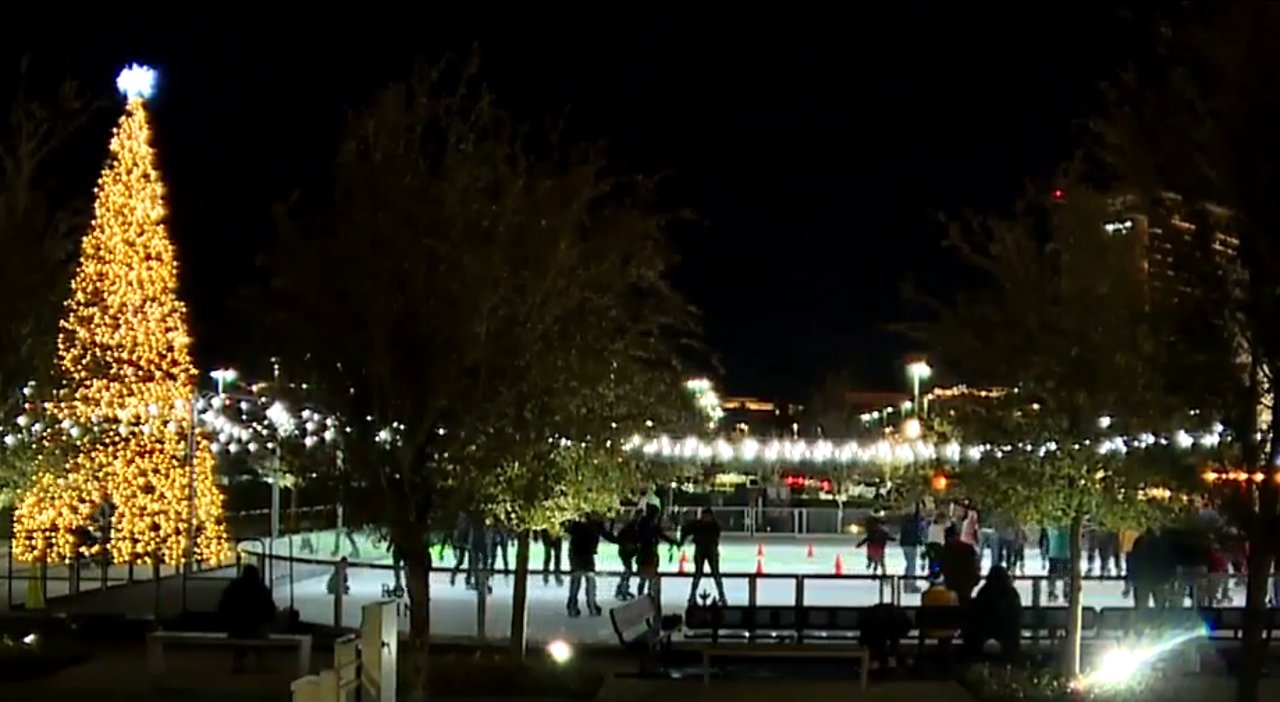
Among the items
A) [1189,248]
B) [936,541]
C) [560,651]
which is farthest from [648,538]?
[1189,248]

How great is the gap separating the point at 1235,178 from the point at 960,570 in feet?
32.1

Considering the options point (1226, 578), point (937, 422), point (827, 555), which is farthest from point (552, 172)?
point (827, 555)

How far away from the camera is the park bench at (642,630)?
17.2m

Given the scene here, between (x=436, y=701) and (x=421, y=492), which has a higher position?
(x=421, y=492)

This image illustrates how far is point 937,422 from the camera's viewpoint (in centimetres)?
1645

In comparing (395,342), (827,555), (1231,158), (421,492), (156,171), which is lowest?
(827,555)

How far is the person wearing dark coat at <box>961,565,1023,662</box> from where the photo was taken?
16.7m

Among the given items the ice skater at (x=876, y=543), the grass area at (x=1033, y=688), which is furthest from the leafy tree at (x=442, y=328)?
the ice skater at (x=876, y=543)

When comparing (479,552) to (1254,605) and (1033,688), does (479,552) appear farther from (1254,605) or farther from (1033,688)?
(1254,605)

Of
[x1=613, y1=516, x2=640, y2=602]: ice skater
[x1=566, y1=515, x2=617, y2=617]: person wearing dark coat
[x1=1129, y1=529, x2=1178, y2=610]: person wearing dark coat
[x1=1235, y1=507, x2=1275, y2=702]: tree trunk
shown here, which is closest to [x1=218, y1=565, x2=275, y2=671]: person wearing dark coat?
[x1=566, y1=515, x2=617, y2=617]: person wearing dark coat

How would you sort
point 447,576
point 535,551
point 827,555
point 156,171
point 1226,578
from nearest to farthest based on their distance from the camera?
1. point 1226,578
2. point 156,171
3. point 447,576
4. point 535,551
5. point 827,555

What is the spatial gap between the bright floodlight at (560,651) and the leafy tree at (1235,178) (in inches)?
298

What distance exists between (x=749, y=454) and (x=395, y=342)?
32.9 metres

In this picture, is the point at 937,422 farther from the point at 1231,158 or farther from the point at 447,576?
the point at 447,576
